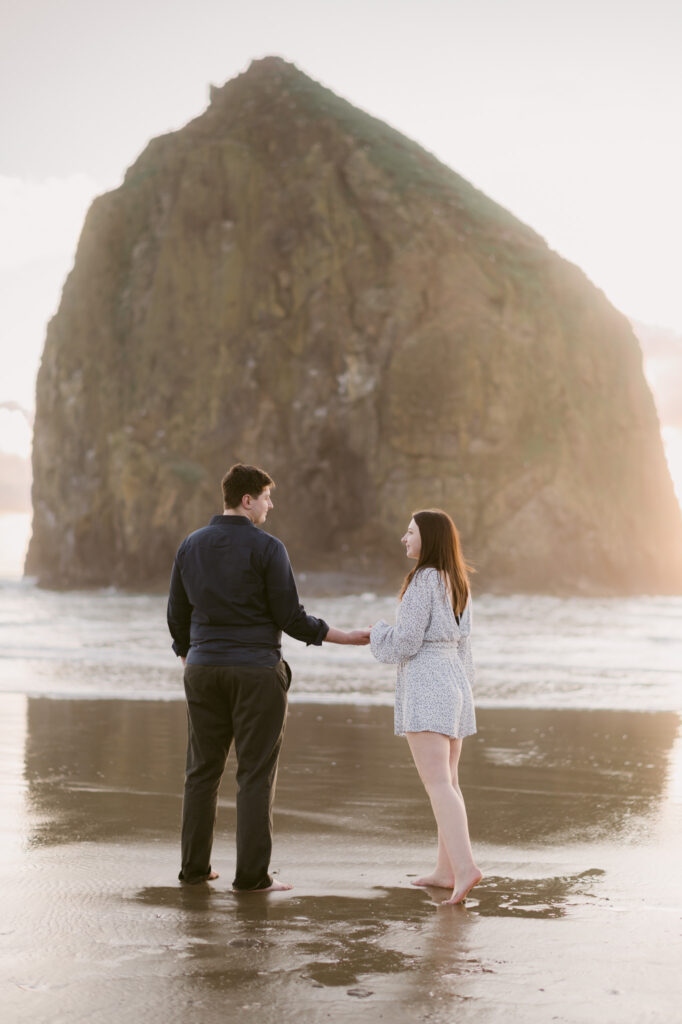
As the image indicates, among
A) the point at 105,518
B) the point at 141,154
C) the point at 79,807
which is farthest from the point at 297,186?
the point at 79,807

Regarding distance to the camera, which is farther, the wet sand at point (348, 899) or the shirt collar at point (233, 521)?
the shirt collar at point (233, 521)

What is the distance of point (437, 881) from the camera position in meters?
4.40

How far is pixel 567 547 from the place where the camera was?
59.4 metres

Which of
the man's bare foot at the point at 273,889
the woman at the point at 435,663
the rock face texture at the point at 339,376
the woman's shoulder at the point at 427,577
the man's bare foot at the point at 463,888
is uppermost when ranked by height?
the rock face texture at the point at 339,376

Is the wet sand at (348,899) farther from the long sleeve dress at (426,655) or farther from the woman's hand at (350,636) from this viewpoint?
the woman's hand at (350,636)

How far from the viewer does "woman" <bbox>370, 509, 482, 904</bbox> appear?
14.1 feet

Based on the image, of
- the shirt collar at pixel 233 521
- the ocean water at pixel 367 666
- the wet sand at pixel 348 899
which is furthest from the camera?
the ocean water at pixel 367 666

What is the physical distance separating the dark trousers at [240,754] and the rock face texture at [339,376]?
52049mm

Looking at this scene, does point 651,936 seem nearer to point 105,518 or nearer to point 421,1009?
point 421,1009

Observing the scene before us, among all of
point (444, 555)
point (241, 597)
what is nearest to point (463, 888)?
point (444, 555)

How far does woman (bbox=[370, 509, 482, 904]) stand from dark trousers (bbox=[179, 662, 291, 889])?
0.52 metres

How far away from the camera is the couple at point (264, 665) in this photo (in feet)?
14.1

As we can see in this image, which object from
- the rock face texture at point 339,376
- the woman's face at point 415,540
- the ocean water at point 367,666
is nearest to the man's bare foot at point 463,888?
the woman's face at point 415,540

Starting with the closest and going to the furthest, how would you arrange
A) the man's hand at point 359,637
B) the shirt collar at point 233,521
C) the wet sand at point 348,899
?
the wet sand at point 348,899, the shirt collar at point 233,521, the man's hand at point 359,637
